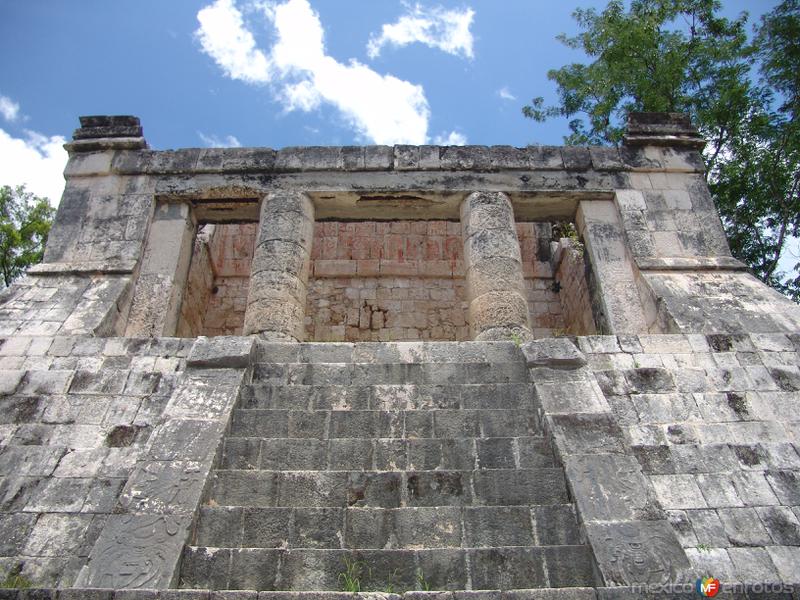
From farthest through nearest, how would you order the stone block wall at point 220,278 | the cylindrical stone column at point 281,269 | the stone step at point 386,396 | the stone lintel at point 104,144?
the stone block wall at point 220,278 < the stone lintel at point 104,144 < the cylindrical stone column at point 281,269 < the stone step at point 386,396

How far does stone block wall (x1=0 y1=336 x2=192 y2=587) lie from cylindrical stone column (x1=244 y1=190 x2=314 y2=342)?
1354 mm

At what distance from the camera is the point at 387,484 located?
186 inches

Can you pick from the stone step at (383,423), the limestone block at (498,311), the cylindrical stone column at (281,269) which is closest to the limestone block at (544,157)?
the limestone block at (498,311)

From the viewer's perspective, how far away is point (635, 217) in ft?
29.2

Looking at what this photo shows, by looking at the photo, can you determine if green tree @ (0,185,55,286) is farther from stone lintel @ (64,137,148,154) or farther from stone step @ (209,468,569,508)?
stone step @ (209,468,569,508)

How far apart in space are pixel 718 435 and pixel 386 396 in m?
3.01

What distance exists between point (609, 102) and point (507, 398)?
1123cm

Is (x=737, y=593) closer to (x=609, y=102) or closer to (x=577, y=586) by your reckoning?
(x=577, y=586)

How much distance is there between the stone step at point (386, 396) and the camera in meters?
5.72

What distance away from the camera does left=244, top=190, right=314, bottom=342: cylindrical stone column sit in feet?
25.8

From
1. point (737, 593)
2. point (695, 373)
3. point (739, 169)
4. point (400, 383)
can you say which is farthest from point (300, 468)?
point (739, 169)

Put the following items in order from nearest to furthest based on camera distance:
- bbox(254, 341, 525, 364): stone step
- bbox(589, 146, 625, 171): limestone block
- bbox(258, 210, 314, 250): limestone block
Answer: bbox(254, 341, 525, 364): stone step < bbox(258, 210, 314, 250): limestone block < bbox(589, 146, 625, 171): limestone block

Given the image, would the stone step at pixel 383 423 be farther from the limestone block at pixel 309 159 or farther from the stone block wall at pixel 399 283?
the stone block wall at pixel 399 283

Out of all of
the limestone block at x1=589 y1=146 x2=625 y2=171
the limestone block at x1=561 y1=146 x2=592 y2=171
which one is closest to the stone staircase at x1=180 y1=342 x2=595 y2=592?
the limestone block at x1=561 y1=146 x2=592 y2=171
